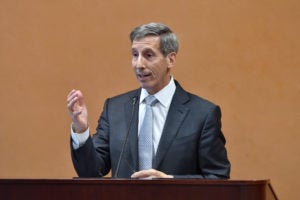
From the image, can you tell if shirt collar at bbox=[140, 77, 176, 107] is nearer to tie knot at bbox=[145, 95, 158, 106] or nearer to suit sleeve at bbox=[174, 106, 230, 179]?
tie knot at bbox=[145, 95, 158, 106]

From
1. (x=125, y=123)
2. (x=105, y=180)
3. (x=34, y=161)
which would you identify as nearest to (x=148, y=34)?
(x=125, y=123)

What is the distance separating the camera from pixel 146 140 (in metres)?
2.71

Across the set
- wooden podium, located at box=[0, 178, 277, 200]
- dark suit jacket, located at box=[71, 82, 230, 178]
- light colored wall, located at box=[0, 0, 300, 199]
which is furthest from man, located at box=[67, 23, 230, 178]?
light colored wall, located at box=[0, 0, 300, 199]

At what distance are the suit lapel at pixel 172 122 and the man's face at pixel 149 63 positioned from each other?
0.28 feet

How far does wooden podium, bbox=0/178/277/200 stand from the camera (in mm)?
1847

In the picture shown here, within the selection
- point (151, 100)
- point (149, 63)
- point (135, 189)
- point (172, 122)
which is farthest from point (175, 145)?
point (135, 189)

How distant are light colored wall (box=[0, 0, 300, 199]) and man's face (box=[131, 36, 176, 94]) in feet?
3.20

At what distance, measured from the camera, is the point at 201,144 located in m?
2.67

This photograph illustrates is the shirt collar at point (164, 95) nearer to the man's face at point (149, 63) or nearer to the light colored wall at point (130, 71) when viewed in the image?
the man's face at point (149, 63)

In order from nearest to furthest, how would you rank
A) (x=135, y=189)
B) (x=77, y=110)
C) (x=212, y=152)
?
(x=135, y=189)
(x=77, y=110)
(x=212, y=152)

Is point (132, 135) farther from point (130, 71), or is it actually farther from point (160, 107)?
point (130, 71)

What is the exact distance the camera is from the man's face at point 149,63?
2703mm

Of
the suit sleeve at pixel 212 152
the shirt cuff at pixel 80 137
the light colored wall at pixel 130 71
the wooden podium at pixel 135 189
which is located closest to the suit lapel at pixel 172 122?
the suit sleeve at pixel 212 152

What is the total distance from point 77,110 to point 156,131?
0.40 meters
